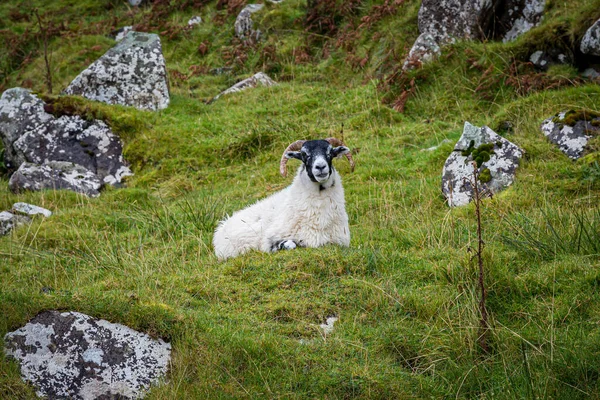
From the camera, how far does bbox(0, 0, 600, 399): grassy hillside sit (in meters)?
6.27

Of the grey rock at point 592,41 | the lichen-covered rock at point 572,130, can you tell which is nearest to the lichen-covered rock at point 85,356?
the lichen-covered rock at point 572,130

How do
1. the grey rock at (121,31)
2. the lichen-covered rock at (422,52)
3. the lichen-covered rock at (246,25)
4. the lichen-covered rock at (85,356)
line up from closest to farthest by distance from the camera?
1. the lichen-covered rock at (85,356)
2. the lichen-covered rock at (422,52)
3. the lichen-covered rock at (246,25)
4. the grey rock at (121,31)

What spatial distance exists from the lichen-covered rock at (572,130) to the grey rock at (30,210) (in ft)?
31.1

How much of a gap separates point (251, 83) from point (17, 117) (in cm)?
608

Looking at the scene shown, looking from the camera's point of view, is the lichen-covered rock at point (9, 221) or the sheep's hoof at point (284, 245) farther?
the lichen-covered rock at point (9, 221)

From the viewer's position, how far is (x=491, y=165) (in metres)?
11.5

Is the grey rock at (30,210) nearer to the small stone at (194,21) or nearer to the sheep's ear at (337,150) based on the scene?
the sheep's ear at (337,150)

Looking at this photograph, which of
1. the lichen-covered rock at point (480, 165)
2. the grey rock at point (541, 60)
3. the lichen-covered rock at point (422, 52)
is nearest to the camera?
the lichen-covered rock at point (480, 165)

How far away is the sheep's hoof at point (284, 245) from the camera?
357 inches

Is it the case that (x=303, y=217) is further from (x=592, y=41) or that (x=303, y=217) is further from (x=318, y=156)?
(x=592, y=41)

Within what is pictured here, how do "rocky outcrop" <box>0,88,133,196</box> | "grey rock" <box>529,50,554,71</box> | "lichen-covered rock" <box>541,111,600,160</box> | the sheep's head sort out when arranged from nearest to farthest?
1. the sheep's head
2. "lichen-covered rock" <box>541,111,600,160</box>
3. "grey rock" <box>529,50,554,71</box>
4. "rocky outcrop" <box>0,88,133,196</box>

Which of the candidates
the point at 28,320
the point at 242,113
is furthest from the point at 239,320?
the point at 242,113

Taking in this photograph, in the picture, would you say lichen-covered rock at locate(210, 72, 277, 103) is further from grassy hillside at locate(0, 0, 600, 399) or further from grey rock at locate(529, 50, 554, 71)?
grey rock at locate(529, 50, 554, 71)

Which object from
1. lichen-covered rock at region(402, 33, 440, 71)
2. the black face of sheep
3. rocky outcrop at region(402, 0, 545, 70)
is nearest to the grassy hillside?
lichen-covered rock at region(402, 33, 440, 71)
